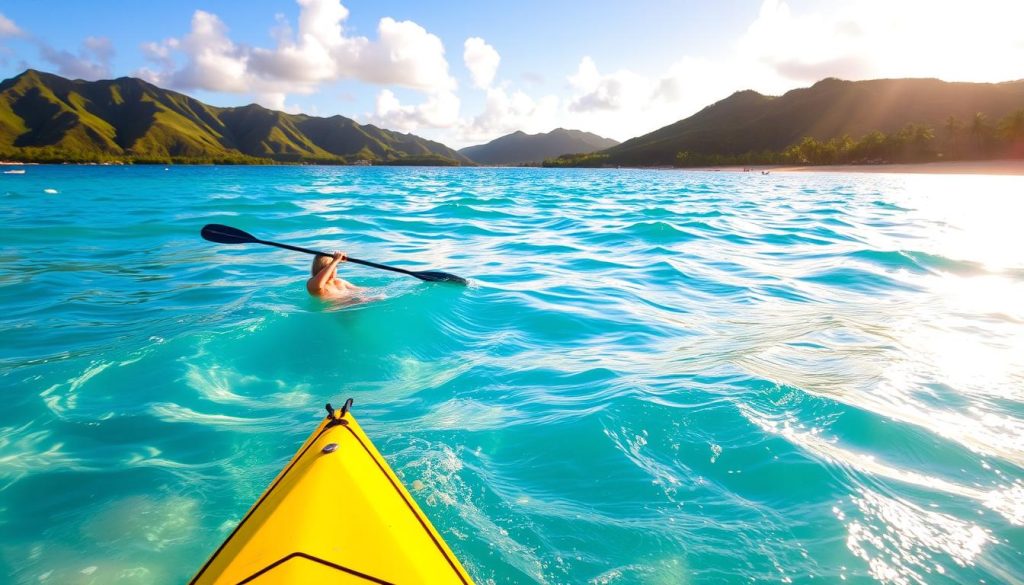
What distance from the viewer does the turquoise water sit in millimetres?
3059

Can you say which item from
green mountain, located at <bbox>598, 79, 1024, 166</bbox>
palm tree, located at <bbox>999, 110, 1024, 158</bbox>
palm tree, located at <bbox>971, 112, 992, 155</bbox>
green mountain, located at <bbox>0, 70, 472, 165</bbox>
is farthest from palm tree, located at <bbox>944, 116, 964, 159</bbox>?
green mountain, located at <bbox>0, 70, 472, 165</bbox>

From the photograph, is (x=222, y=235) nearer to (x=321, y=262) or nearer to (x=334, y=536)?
(x=321, y=262)

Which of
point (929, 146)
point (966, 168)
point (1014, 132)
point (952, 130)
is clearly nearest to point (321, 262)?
point (966, 168)

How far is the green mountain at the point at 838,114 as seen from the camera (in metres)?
129

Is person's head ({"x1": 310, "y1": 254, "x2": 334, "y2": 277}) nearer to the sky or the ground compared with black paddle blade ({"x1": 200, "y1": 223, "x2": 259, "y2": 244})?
nearer to the ground

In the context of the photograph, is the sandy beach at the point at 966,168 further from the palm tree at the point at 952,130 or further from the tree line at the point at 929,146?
the palm tree at the point at 952,130

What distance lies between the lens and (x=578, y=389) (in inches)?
203

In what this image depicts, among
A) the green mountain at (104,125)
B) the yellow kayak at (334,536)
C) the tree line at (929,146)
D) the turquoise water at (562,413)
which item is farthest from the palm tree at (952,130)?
the green mountain at (104,125)

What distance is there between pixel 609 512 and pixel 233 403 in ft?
12.6

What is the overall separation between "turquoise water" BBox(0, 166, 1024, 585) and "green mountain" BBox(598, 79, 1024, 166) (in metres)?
146

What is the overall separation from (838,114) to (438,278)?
192m

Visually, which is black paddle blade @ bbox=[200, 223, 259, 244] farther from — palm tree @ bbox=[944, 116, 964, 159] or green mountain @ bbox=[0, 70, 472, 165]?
green mountain @ bbox=[0, 70, 472, 165]

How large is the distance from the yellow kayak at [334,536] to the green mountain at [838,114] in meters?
153

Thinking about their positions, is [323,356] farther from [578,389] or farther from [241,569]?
[241,569]
